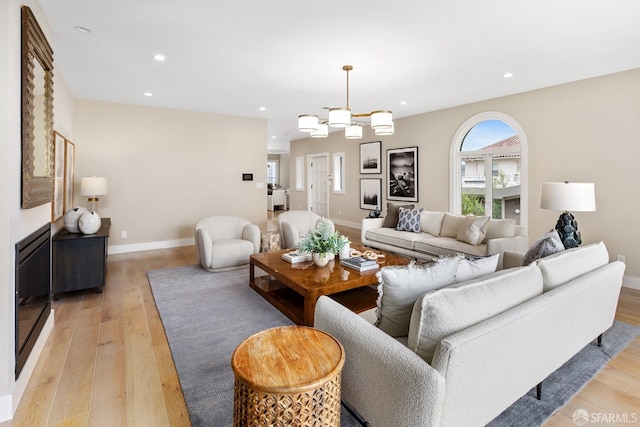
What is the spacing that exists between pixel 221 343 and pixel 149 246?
412 centimetres

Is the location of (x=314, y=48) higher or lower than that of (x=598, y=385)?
higher

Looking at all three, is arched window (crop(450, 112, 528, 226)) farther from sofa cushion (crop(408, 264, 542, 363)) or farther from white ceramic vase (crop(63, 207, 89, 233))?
white ceramic vase (crop(63, 207, 89, 233))

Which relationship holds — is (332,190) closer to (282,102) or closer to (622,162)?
(282,102)

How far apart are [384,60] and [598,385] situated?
10.7ft

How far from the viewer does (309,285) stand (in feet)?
8.73

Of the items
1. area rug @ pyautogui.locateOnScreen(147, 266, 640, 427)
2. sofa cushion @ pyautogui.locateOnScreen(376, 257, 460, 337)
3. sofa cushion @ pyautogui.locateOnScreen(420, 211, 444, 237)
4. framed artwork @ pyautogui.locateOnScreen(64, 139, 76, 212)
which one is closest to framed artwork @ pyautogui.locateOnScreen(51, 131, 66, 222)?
framed artwork @ pyautogui.locateOnScreen(64, 139, 76, 212)

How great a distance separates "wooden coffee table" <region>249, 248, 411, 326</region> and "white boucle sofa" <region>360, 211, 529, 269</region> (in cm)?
99

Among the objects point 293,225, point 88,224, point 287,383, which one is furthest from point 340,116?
point 88,224

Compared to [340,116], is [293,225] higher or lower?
lower

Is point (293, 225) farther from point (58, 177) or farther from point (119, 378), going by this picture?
point (119, 378)

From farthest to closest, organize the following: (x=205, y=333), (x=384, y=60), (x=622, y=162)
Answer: (x=622, y=162), (x=384, y=60), (x=205, y=333)

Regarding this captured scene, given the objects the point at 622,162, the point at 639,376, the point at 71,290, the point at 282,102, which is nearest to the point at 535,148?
the point at 622,162

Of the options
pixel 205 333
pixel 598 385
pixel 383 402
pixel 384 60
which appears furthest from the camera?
pixel 384 60

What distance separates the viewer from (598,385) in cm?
203
